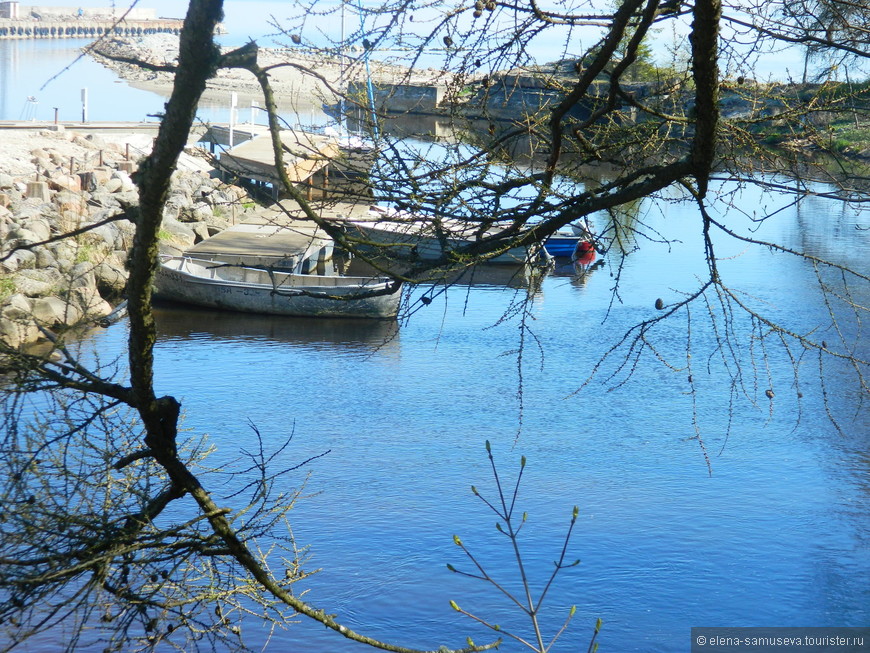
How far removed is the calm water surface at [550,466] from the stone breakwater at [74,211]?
1953mm

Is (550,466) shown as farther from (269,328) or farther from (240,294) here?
(240,294)

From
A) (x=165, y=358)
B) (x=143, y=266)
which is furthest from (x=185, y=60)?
(x=165, y=358)

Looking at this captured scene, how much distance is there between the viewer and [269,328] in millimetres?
19406

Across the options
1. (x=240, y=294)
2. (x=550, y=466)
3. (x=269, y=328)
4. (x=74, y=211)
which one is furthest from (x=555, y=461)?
(x=74, y=211)

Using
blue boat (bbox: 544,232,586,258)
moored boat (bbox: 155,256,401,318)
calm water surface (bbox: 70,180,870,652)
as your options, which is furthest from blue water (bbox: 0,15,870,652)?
blue boat (bbox: 544,232,586,258)

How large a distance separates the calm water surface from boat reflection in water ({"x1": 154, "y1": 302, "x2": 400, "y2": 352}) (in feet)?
0.27

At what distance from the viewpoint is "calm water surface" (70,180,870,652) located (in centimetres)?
958

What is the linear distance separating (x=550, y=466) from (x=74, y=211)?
1182cm

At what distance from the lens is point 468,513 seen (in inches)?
446

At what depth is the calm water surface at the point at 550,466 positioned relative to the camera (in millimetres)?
9578

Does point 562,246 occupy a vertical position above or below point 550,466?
above

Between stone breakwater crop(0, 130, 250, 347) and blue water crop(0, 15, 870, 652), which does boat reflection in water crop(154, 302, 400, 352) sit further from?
stone breakwater crop(0, 130, 250, 347)

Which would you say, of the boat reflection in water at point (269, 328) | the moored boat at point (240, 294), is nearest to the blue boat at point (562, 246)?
the boat reflection in water at point (269, 328)

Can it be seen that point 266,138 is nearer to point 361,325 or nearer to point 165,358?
point 361,325
